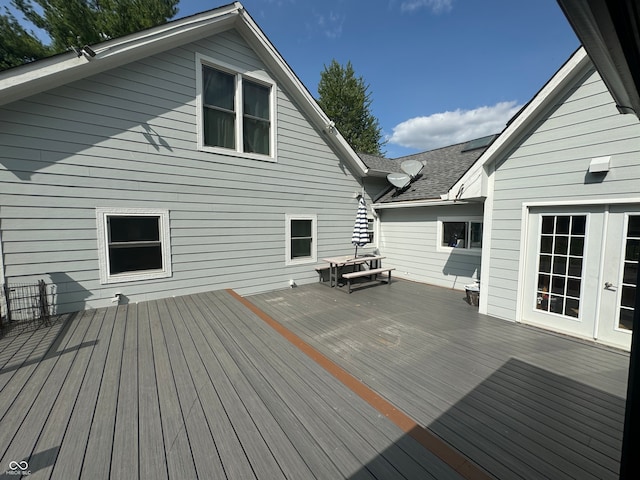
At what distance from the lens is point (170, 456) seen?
6.19 ft

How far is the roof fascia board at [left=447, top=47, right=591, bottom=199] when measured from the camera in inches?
156

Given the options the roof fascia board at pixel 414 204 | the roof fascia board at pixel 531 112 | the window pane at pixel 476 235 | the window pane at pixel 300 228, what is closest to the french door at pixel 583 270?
the roof fascia board at pixel 531 112

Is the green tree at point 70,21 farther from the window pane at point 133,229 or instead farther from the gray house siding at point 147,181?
the window pane at point 133,229

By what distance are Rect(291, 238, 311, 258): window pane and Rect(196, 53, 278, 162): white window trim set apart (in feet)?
7.69

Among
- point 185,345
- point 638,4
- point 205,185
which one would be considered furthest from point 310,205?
point 638,4

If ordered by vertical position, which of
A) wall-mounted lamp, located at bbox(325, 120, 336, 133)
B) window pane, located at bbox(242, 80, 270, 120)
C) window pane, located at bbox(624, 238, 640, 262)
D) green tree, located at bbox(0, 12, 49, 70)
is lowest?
window pane, located at bbox(624, 238, 640, 262)

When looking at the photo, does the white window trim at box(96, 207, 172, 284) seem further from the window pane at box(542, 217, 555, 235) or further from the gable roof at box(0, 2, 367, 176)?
the window pane at box(542, 217, 555, 235)

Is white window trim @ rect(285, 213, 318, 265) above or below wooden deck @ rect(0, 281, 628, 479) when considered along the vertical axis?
above

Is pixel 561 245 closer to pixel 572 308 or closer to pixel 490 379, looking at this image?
pixel 572 308

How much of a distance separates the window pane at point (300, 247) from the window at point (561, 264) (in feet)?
17.6

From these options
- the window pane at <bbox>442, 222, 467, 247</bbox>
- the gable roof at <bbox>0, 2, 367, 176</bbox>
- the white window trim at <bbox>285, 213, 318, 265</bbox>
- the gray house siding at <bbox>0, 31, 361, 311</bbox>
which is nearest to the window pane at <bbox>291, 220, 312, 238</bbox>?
the white window trim at <bbox>285, 213, 318, 265</bbox>

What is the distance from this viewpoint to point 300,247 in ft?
25.2

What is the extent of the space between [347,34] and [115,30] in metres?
10.6

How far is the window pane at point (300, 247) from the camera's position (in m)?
7.55
